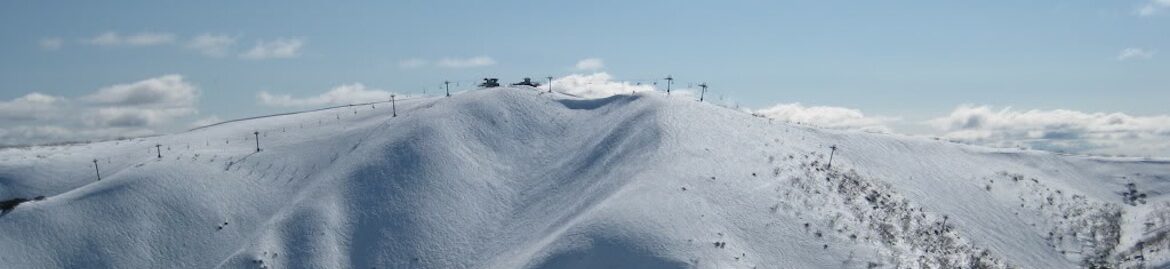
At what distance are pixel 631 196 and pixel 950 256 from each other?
825 inches

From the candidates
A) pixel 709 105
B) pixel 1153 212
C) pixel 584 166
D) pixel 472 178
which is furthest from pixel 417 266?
pixel 1153 212

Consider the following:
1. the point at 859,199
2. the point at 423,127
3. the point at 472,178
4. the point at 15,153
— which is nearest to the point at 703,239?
the point at 859,199

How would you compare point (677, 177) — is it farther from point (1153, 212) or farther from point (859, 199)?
point (1153, 212)

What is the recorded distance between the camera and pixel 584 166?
6034 centimetres

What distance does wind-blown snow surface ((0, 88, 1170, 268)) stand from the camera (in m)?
48.2

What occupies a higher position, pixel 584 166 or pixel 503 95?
pixel 503 95

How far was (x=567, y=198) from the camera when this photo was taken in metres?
55.6

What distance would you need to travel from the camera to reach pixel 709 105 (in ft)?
250

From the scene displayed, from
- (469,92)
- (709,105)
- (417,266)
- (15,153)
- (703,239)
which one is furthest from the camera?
(469,92)

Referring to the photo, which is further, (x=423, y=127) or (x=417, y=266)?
(x=423, y=127)

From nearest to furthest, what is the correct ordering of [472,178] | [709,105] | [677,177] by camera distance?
[677,177], [472,178], [709,105]

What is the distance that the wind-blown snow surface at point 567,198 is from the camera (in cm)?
4822

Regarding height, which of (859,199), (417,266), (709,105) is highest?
(709,105)

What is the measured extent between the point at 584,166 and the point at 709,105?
2074 cm
